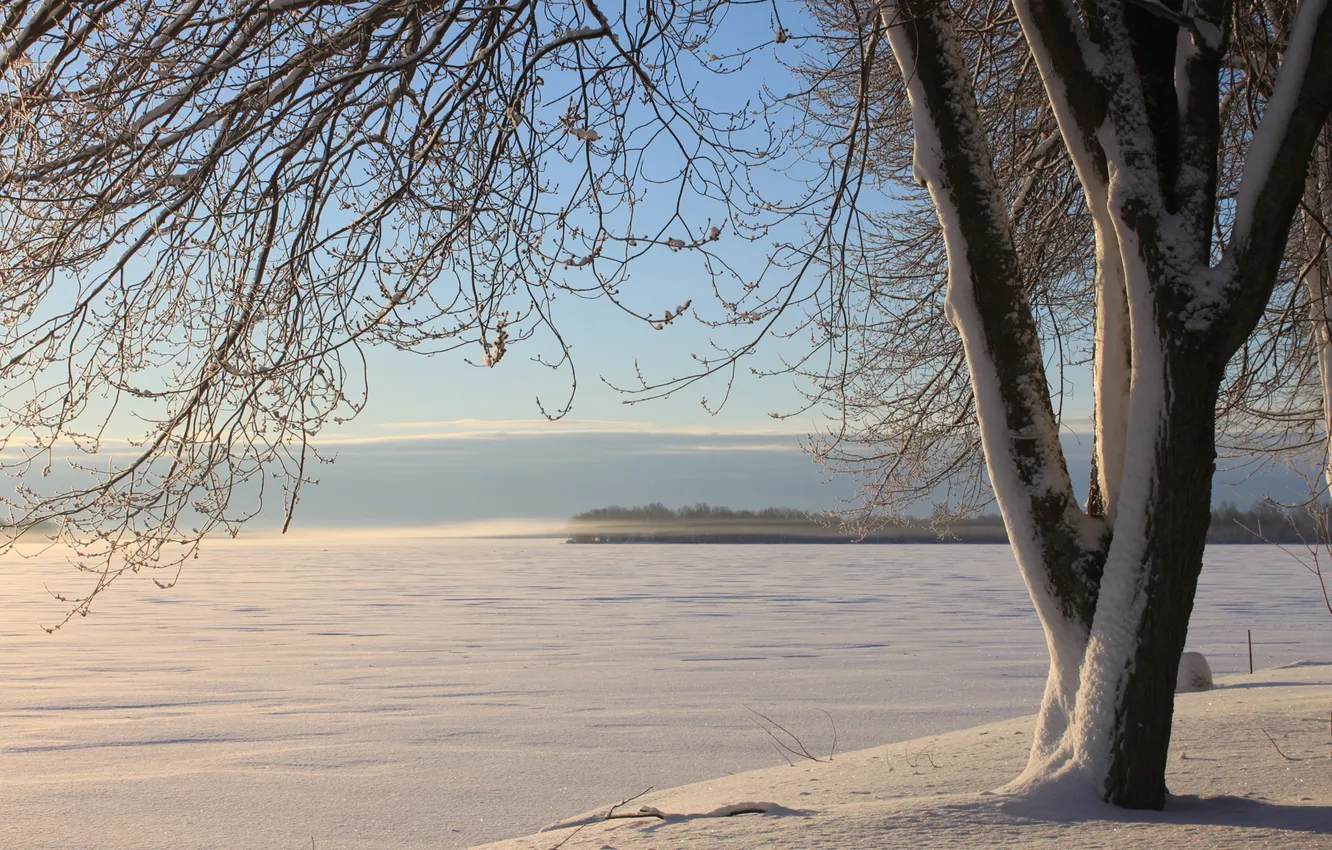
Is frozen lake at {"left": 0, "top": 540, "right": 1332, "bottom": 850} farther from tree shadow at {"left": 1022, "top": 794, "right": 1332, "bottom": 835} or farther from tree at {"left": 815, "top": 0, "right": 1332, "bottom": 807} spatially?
tree at {"left": 815, "top": 0, "right": 1332, "bottom": 807}

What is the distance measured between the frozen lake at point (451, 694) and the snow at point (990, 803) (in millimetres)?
1171

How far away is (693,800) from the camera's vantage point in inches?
192

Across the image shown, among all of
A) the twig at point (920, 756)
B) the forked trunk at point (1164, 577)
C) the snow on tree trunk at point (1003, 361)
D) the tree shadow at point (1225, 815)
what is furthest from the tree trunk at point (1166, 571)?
the twig at point (920, 756)

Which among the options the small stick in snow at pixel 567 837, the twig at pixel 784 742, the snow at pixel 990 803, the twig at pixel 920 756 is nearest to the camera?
the snow at pixel 990 803

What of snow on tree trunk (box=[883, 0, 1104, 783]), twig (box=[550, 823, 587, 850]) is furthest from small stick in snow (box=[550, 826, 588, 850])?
snow on tree trunk (box=[883, 0, 1104, 783])

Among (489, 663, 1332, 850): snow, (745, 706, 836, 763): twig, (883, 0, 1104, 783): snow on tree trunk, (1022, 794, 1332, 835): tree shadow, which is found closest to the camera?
(489, 663, 1332, 850): snow

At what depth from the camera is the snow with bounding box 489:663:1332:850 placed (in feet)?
11.7

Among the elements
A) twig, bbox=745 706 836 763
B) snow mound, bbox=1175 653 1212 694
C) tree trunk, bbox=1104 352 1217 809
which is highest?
tree trunk, bbox=1104 352 1217 809

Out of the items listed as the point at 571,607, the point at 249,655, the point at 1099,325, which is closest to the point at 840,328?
the point at 1099,325

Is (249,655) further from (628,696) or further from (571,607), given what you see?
(571,607)

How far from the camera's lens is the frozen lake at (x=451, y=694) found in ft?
18.4

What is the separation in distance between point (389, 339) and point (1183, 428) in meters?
3.56

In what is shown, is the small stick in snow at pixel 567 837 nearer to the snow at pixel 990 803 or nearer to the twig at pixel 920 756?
the snow at pixel 990 803

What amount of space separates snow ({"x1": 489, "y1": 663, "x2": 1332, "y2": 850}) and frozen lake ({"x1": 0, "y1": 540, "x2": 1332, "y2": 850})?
117cm
